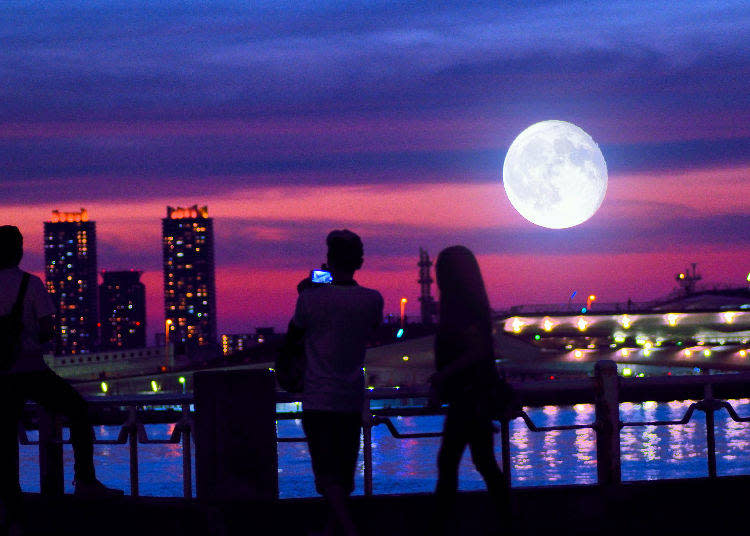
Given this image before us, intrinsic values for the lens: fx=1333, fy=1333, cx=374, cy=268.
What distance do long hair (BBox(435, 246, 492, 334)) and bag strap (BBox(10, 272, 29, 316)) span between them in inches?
105

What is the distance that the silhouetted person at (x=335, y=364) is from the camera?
714cm

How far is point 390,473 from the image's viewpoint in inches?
3029

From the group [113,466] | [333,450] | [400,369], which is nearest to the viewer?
[333,450]

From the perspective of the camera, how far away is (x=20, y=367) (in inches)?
324

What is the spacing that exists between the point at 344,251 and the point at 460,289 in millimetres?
665

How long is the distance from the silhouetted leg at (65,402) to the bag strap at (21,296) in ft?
1.40

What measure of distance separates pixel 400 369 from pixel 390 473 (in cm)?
7384

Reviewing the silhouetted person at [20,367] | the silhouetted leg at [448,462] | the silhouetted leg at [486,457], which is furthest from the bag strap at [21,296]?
the silhouetted leg at [486,457]

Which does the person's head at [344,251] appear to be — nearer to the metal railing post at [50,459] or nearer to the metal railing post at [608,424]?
the metal railing post at [608,424]

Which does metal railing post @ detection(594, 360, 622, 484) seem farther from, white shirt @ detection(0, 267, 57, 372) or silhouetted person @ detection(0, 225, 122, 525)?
white shirt @ detection(0, 267, 57, 372)

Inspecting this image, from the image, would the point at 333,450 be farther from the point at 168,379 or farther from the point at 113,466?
the point at 168,379

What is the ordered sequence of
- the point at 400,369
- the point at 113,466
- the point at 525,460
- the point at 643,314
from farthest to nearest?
the point at 400,369, the point at 643,314, the point at 113,466, the point at 525,460

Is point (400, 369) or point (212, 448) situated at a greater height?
point (212, 448)

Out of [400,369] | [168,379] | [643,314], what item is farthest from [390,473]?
[168,379]
